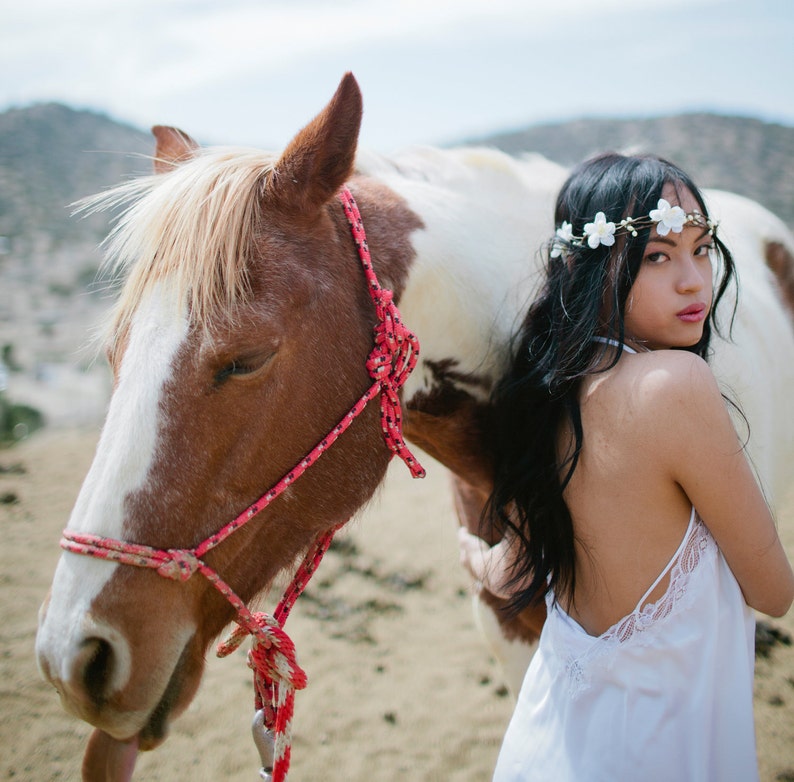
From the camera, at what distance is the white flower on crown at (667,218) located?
1340mm

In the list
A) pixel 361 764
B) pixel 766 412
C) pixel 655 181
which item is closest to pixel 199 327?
pixel 655 181

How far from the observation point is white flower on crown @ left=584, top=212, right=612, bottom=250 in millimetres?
1409

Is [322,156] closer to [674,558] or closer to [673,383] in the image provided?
[673,383]

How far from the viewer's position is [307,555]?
164 centimetres

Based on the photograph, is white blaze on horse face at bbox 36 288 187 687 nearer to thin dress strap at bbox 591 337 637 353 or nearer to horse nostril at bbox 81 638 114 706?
horse nostril at bbox 81 638 114 706

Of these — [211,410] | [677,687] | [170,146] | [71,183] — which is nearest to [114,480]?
[211,410]

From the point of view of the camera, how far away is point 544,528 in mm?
1530

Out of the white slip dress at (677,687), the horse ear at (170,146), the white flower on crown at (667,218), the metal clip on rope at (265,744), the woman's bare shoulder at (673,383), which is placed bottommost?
the metal clip on rope at (265,744)

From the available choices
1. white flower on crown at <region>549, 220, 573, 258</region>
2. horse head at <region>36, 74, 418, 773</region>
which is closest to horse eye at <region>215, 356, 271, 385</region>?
horse head at <region>36, 74, 418, 773</region>

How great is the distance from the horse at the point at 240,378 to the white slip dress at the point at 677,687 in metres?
0.68

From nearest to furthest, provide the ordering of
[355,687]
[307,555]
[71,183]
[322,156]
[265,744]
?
[322,156] < [265,744] < [307,555] < [355,687] < [71,183]

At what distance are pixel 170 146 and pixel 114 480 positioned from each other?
3.71 feet

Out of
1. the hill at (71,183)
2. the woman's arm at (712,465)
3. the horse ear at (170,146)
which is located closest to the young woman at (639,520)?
the woman's arm at (712,465)

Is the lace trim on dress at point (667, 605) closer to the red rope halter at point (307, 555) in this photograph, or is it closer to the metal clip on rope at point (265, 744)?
the red rope halter at point (307, 555)
